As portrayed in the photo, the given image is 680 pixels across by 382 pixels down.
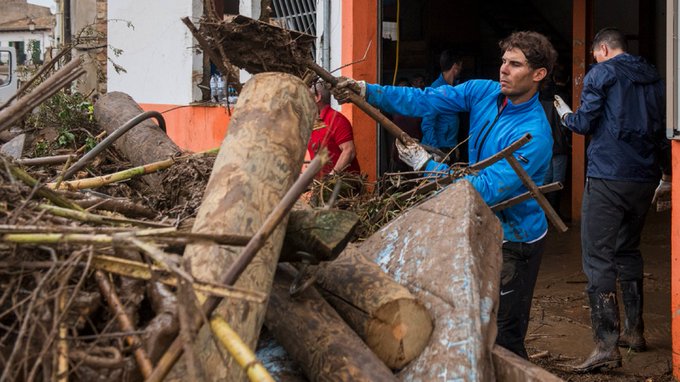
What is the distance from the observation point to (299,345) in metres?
3.04

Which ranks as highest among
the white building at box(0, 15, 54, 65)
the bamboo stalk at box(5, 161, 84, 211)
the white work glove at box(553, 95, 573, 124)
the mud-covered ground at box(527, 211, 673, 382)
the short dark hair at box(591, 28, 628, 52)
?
the white building at box(0, 15, 54, 65)

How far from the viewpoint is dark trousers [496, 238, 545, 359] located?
Result: 15.1 feet

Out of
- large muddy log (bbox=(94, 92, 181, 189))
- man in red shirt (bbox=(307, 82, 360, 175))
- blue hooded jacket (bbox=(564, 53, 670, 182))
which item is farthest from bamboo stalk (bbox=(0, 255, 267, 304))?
man in red shirt (bbox=(307, 82, 360, 175))

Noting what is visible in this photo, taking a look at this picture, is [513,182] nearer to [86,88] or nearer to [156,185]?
[156,185]

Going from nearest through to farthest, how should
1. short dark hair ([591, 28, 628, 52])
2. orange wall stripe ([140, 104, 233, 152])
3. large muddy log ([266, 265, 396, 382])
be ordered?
large muddy log ([266, 265, 396, 382])
short dark hair ([591, 28, 628, 52])
orange wall stripe ([140, 104, 233, 152])

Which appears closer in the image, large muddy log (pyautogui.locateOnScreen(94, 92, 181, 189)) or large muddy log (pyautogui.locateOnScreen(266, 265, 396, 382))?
large muddy log (pyautogui.locateOnScreen(266, 265, 396, 382))

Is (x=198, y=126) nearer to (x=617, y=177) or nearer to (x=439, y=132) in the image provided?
(x=439, y=132)

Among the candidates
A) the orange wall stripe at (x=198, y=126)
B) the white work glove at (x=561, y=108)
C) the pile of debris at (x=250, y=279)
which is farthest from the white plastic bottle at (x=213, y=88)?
the pile of debris at (x=250, y=279)

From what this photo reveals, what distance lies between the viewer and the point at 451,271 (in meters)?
3.37

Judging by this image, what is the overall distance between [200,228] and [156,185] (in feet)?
9.60

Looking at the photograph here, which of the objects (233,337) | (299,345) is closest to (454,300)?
(299,345)

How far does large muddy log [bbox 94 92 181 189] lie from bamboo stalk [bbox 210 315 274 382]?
336cm

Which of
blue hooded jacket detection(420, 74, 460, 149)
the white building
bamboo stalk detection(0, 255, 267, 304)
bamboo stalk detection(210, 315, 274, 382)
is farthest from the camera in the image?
the white building

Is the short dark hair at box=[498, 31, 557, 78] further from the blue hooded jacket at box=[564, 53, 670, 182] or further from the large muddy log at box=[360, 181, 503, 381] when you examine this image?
the large muddy log at box=[360, 181, 503, 381]
